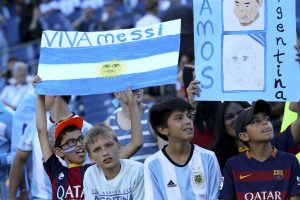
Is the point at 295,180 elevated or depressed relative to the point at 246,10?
depressed

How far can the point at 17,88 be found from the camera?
1533cm

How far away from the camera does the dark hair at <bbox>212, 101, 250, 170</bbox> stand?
689 cm

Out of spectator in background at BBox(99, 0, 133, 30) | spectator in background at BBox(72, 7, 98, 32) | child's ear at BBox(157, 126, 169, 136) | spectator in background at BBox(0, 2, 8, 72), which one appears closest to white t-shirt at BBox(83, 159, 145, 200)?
child's ear at BBox(157, 126, 169, 136)

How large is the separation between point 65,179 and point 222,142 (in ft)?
3.95

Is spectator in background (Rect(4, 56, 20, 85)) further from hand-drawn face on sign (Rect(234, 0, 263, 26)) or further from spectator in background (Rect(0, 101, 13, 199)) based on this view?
hand-drawn face on sign (Rect(234, 0, 263, 26))

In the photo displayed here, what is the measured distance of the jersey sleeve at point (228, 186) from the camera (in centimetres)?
616

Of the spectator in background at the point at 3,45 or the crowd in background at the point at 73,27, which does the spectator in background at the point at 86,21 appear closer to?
the crowd in background at the point at 73,27

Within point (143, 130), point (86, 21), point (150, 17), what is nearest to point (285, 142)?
point (143, 130)

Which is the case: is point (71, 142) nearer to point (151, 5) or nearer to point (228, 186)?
point (228, 186)

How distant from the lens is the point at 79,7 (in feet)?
67.1

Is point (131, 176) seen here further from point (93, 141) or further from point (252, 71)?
point (252, 71)

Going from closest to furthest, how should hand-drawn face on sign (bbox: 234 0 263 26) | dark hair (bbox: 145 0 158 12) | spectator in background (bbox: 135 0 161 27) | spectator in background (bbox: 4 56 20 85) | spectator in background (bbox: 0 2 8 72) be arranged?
hand-drawn face on sign (bbox: 234 0 263 26) → spectator in background (bbox: 135 0 161 27) → dark hair (bbox: 145 0 158 12) → spectator in background (bbox: 4 56 20 85) → spectator in background (bbox: 0 2 8 72)

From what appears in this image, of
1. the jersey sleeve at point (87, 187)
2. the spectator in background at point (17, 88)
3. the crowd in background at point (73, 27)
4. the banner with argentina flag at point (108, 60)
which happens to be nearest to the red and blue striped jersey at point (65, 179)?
the jersey sleeve at point (87, 187)

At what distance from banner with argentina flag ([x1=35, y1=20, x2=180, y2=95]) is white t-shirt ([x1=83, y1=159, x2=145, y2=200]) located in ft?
2.03
